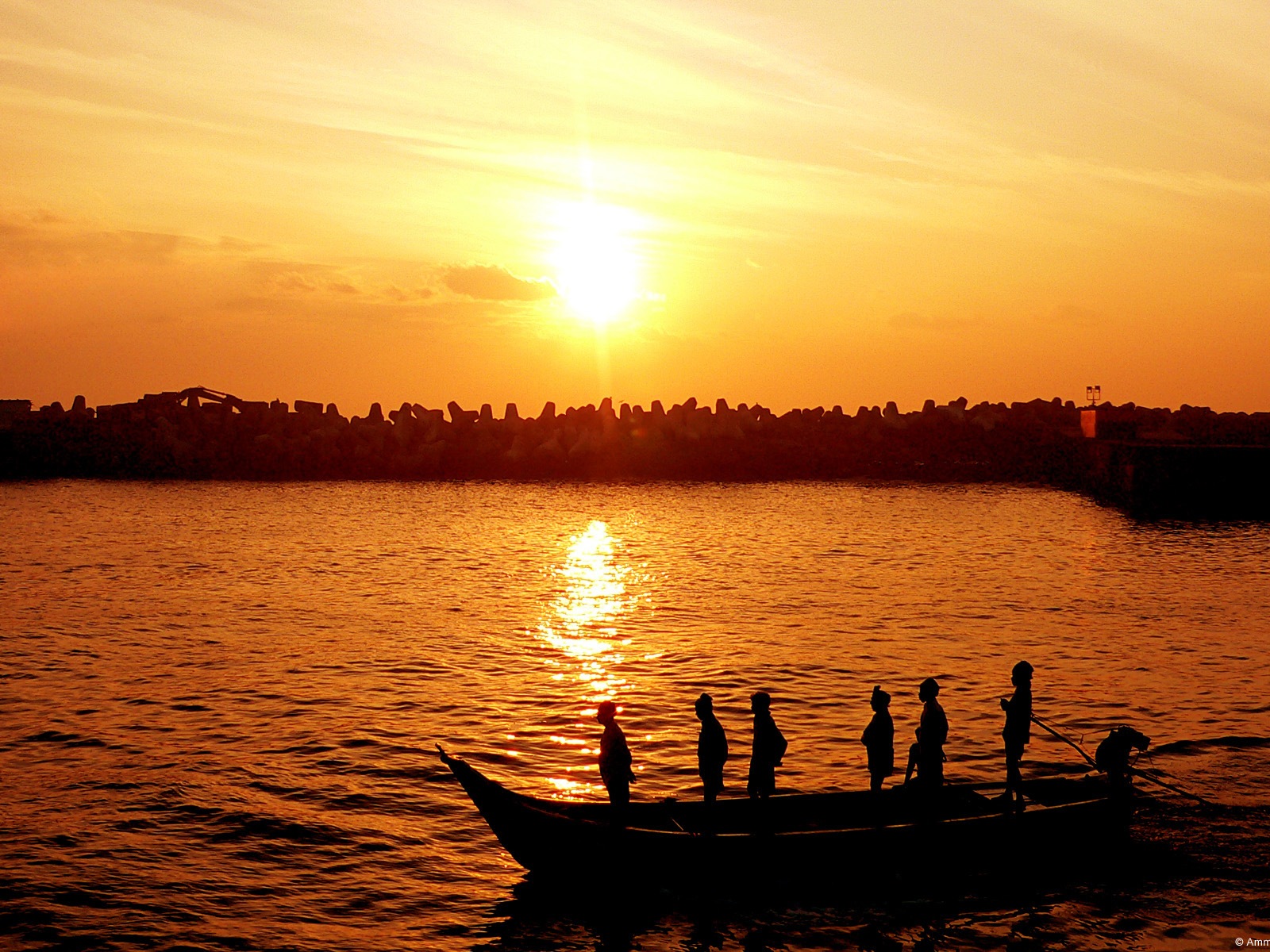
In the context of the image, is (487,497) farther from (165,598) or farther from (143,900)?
(143,900)

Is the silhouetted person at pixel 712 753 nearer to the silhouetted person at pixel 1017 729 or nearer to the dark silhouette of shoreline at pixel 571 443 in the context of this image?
the silhouetted person at pixel 1017 729

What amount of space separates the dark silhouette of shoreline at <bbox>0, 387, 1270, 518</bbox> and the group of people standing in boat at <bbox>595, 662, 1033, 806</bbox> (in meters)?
67.4

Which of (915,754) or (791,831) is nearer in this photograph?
(791,831)

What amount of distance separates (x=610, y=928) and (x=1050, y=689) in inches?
544

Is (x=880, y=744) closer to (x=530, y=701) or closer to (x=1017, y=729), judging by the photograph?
(x=1017, y=729)

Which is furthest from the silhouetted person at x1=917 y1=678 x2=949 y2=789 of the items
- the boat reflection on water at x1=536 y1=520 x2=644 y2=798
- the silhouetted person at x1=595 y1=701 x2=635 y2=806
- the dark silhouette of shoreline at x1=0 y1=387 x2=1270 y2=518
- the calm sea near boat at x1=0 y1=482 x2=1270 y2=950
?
the dark silhouette of shoreline at x1=0 y1=387 x2=1270 y2=518

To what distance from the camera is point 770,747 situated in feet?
45.5

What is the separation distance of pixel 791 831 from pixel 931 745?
192 cm

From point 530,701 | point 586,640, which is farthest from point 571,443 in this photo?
point 530,701

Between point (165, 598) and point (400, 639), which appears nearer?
point (400, 639)

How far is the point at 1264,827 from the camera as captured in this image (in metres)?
16.1

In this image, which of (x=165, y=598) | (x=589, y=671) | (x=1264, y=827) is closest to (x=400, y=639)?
(x=589, y=671)

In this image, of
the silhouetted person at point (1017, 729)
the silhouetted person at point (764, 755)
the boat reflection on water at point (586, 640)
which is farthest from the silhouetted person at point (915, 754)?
the boat reflection on water at point (586, 640)

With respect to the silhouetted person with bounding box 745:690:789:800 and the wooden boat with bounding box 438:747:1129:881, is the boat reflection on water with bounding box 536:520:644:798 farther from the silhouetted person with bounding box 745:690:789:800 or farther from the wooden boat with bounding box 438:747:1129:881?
the silhouetted person with bounding box 745:690:789:800
